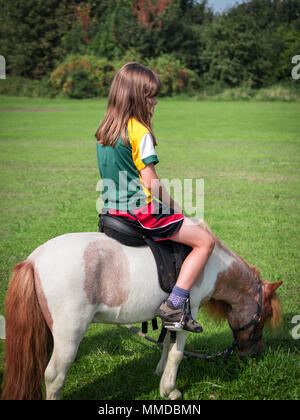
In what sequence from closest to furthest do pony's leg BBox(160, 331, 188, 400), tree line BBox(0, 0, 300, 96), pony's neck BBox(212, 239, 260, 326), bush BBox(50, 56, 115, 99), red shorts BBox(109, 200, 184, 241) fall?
red shorts BBox(109, 200, 184, 241) < pony's leg BBox(160, 331, 188, 400) < pony's neck BBox(212, 239, 260, 326) < bush BBox(50, 56, 115, 99) < tree line BBox(0, 0, 300, 96)

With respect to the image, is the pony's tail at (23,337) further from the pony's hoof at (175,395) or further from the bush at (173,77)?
the bush at (173,77)

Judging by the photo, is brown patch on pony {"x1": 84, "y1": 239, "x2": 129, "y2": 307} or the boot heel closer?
brown patch on pony {"x1": 84, "y1": 239, "x2": 129, "y2": 307}

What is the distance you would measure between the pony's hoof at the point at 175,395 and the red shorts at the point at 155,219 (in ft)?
3.84

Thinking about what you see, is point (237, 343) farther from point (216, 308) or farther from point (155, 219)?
point (155, 219)

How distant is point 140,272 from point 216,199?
273 inches

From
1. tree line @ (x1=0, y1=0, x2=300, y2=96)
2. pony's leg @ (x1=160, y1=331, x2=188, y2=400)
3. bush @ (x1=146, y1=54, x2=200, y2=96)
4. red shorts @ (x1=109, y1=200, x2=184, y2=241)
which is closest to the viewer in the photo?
red shorts @ (x1=109, y1=200, x2=184, y2=241)

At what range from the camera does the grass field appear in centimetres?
339

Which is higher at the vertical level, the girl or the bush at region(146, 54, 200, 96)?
the bush at region(146, 54, 200, 96)

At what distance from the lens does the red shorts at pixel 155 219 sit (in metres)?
2.84

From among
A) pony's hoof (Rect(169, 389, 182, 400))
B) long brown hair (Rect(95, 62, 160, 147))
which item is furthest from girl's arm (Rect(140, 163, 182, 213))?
pony's hoof (Rect(169, 389, 182, 400))

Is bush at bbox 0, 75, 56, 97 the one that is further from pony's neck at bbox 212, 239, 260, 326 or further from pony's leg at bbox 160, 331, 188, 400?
pony's leg at bbox 160, 331, 188, 400

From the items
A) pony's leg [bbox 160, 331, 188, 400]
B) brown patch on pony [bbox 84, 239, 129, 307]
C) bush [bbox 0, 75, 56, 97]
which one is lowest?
pony's leg [bbox 160, 331, 188, 400]

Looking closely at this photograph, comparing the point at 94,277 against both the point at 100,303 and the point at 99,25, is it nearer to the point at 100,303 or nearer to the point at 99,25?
the point at 100,303

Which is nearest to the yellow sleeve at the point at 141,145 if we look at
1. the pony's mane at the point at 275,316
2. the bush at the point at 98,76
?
the pony's mane at the point at 275,316
